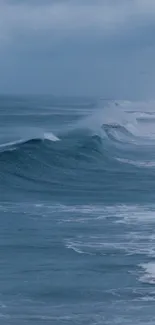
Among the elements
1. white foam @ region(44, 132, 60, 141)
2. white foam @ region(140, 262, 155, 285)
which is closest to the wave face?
white foam @ region(44, 132, 60, 141)

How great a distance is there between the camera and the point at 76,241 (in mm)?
14734

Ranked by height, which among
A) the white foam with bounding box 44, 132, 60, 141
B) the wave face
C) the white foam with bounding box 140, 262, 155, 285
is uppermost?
the white foam with bounding box 44, 132, 60, 141

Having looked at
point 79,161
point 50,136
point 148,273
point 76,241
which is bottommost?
point 148,273

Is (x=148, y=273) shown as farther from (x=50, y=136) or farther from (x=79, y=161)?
(x=50, y=136)

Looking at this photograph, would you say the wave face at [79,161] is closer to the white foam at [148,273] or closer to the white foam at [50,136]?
the white foam at [50,136]

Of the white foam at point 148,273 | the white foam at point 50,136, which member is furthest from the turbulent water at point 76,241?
the white foam at point 50,136

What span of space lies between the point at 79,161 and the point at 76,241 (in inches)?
676

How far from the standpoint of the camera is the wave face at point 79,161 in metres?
22.7

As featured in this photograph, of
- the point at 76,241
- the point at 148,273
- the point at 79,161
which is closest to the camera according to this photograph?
the point at 148,273

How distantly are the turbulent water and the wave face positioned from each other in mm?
45

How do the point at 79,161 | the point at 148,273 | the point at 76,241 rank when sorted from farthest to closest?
the point at 79,161, the point at 76,241, the point at 148,273

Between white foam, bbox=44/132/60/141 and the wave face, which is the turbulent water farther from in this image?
white foam, bbox=44/132/60/141

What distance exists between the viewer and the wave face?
22719 millimetres

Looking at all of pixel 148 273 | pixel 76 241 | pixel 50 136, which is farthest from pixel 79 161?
pixel 148 273
